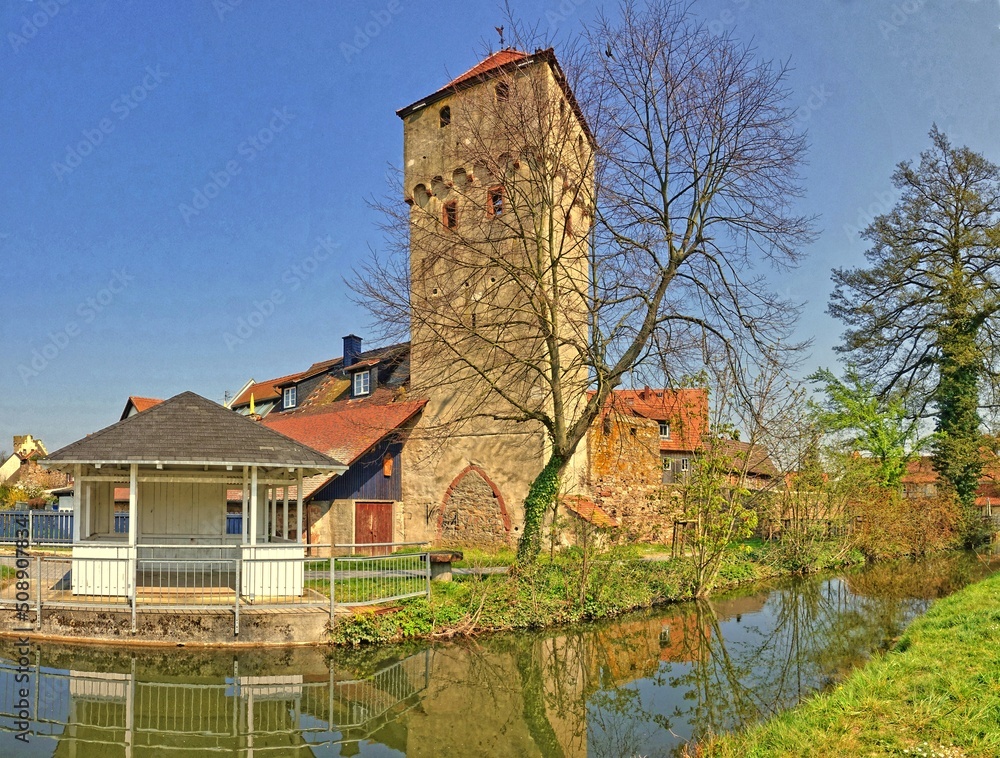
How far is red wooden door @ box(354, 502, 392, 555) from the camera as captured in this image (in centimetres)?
2419

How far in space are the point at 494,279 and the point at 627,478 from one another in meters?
11.0

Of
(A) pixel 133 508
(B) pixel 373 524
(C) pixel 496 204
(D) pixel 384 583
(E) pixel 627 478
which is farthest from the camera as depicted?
(E) pixel 627 478

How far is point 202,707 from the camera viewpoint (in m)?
9.40

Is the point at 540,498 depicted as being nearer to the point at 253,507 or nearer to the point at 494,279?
the point at 494,279

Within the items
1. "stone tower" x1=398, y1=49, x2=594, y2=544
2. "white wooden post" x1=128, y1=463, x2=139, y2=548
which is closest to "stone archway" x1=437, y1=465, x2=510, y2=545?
"stone tower" x1=398, y1=49, x2=594, y2=544

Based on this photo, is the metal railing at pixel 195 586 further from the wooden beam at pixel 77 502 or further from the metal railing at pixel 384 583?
the wooden beam at pixel 77 502

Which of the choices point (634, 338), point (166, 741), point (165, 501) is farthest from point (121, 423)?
point (634, 338)

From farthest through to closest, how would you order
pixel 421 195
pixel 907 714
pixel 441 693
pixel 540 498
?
pixel 421 195 → pixel 540 498 → pixel 441 693 → pixel 907 714

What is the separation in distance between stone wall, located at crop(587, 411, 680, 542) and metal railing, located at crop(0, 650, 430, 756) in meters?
14.9

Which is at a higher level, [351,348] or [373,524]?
[351,348]

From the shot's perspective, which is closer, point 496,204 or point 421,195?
point 496,204

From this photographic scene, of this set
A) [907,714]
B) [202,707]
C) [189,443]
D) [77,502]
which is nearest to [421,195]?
[189,443]

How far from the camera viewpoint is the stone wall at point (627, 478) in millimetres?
25203

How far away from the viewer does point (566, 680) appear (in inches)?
437
